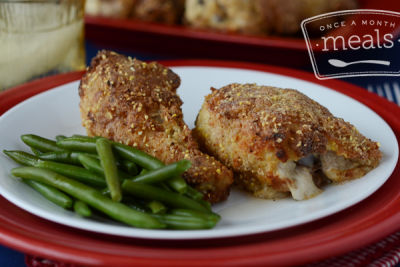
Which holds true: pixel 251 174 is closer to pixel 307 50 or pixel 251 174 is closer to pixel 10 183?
pixel 10 183

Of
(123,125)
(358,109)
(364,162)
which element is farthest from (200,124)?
(358,109)

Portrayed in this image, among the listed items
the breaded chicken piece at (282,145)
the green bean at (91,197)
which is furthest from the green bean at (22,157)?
the breaded chicken piece at (282,145)

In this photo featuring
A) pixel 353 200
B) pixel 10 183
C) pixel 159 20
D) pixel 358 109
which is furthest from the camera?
pixel 159 20

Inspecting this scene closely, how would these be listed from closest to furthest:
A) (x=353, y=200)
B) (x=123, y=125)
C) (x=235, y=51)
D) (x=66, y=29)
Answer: (x=353, y=200) → (x=123, y=125) → (x=66, y=29) → (x=235, y=51)

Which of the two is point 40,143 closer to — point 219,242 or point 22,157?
point 22,157

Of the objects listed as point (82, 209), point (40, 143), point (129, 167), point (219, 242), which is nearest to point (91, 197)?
point (82, 209)

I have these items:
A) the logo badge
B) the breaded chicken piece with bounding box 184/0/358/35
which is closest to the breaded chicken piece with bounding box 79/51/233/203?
the logo badge

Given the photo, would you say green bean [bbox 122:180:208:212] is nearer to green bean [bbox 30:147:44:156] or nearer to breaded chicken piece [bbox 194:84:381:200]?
breaded chicken piece [bbox 194:84:381:200]
